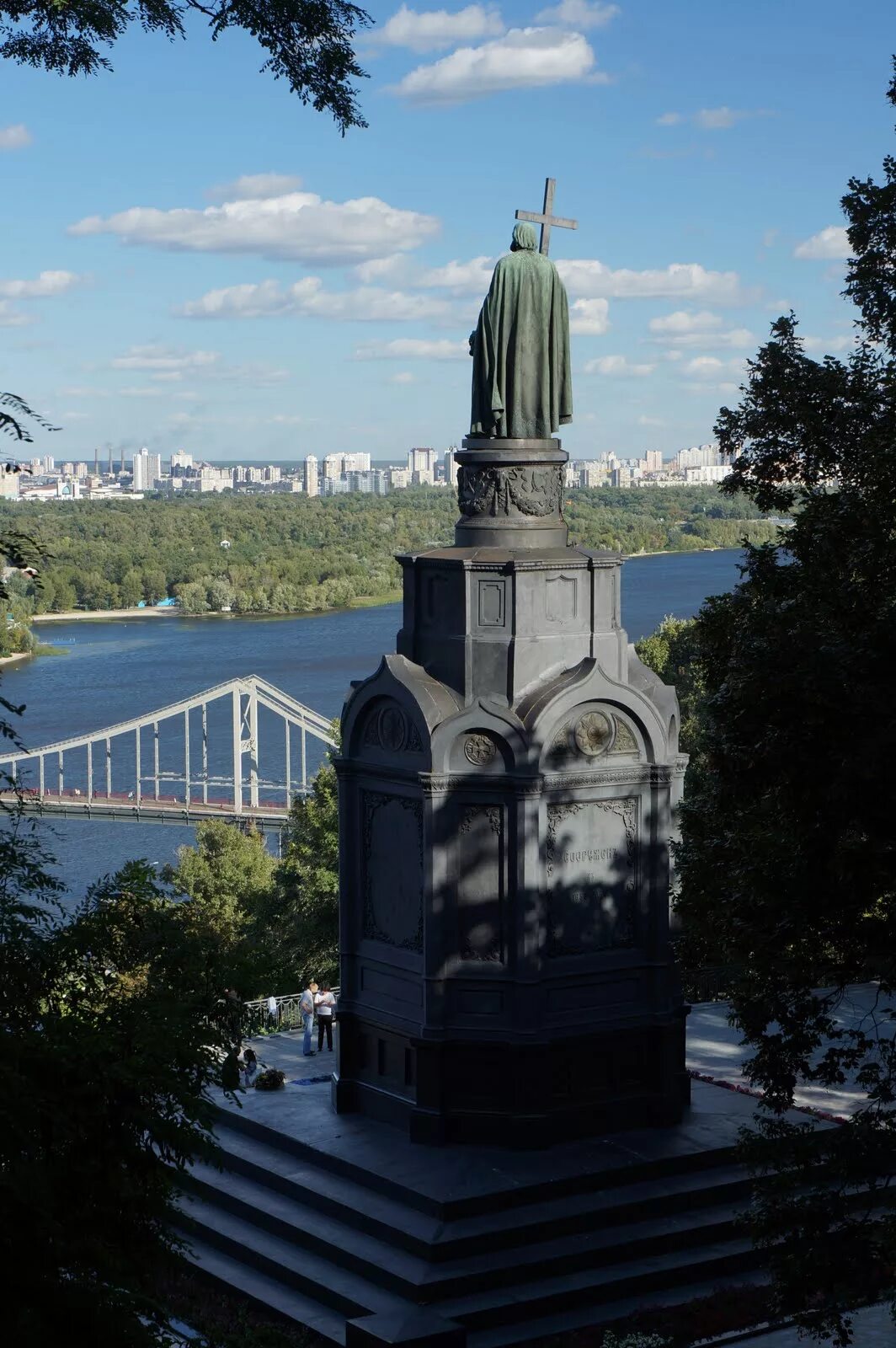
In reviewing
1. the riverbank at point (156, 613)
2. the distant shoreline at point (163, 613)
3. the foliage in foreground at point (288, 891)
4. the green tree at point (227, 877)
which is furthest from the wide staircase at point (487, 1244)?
the riverbank at point (156, 613)

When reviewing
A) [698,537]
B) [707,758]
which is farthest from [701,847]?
[698,537]

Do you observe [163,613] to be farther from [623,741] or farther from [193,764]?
[623,741]

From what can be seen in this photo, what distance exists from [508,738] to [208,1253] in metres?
3.56

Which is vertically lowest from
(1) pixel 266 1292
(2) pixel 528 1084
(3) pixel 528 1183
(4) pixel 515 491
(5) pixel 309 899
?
(5) pixel 309 899

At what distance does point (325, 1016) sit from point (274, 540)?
99016mm

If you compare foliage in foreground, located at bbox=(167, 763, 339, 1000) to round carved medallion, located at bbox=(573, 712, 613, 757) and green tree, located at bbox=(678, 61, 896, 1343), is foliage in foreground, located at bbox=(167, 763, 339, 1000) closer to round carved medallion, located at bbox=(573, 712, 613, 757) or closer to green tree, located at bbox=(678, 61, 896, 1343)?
round carved medallion, located at bbox=(573, 712, 613, 757)

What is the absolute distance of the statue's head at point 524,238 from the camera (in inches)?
464

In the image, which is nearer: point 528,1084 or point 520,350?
point 528,1084

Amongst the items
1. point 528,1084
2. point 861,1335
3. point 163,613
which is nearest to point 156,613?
point 163,613

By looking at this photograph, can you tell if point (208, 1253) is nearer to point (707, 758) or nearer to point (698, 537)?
point (707, 758)

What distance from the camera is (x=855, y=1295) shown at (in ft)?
24.9

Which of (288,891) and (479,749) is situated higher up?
(479,749)

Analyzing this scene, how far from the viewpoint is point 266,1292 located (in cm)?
1026

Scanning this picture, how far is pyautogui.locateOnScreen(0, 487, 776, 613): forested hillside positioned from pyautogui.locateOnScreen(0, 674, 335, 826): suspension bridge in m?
13.2
